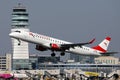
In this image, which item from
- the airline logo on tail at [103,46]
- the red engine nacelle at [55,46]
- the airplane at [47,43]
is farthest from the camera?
the airline logo on tail at [103,46]

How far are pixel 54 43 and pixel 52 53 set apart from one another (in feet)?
6.98

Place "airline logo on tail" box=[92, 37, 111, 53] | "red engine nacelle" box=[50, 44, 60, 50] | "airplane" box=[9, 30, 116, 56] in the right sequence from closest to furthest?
1. "airplane" box=[9, 30, 116, 56]
2. "red engine nacelle" box=[50, 44, 60, 50]
3. "airline logo on tail" box=[92, 37, 111, 53]

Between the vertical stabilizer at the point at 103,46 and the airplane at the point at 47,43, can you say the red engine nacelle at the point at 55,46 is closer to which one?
the airplane at the point at 47,43

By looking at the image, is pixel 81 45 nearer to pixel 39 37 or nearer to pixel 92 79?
pixel 39 37

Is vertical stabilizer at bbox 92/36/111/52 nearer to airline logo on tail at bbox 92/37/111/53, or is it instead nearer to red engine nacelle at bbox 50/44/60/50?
airline logo on tail at bbox 92/37/111/53

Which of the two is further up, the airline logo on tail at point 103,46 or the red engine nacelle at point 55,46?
the airline logo on tail at point 103,46

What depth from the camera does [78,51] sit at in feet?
559

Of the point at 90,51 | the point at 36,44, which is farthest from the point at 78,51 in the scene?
the point at 36,44

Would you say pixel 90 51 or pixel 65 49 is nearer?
pixel 65 49

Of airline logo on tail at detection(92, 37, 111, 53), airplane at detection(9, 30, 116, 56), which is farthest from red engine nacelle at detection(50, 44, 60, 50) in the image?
airline logo on tail at detection(92, 37, 111, 53)

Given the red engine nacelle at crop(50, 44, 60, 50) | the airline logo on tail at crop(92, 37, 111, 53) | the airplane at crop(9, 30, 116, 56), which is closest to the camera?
the airplane at crop(9, 30, 116, 56)

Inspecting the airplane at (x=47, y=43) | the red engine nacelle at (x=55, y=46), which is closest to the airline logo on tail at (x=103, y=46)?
the airplane at (x=47, y=43)

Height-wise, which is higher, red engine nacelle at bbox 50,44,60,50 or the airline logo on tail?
the airline logo on tail

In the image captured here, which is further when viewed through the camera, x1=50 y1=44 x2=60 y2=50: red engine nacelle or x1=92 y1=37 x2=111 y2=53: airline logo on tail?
x1=92 y1=37 x2=111 y2=53: airline logo on tail
